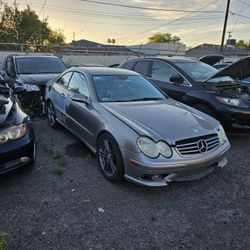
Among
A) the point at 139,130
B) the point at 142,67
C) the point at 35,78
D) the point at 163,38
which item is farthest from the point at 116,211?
the point at 163,38

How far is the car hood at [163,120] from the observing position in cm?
354

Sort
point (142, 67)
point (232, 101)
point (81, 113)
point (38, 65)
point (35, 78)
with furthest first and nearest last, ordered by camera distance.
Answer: point (38, 65), point (35, 78), point (142, 67), point (232, 101), point (81, 113)

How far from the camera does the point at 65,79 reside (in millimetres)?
5676

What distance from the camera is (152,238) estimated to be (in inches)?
111

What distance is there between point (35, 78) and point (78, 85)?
3.11m

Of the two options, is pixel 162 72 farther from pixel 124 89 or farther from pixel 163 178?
pixel 163 178

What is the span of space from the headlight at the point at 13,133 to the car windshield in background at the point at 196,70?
3578 millimetres

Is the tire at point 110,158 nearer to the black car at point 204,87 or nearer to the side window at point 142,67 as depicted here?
the black car at point 204,87

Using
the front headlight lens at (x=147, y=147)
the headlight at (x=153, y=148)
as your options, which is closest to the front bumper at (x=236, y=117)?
the headlight at (x=153, y=148)

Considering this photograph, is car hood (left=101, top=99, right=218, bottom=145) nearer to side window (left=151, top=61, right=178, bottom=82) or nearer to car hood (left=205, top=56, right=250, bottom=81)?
car hood (left=205, top=56, right=250, bottom=81)

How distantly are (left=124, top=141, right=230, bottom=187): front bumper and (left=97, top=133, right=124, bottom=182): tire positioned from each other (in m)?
0.13

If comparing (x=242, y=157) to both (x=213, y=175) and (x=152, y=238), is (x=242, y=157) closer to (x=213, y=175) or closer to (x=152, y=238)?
(x=213, y=175)

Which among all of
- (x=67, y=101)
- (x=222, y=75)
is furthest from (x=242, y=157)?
(x=67, y=101)

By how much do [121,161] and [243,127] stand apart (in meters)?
2.63
